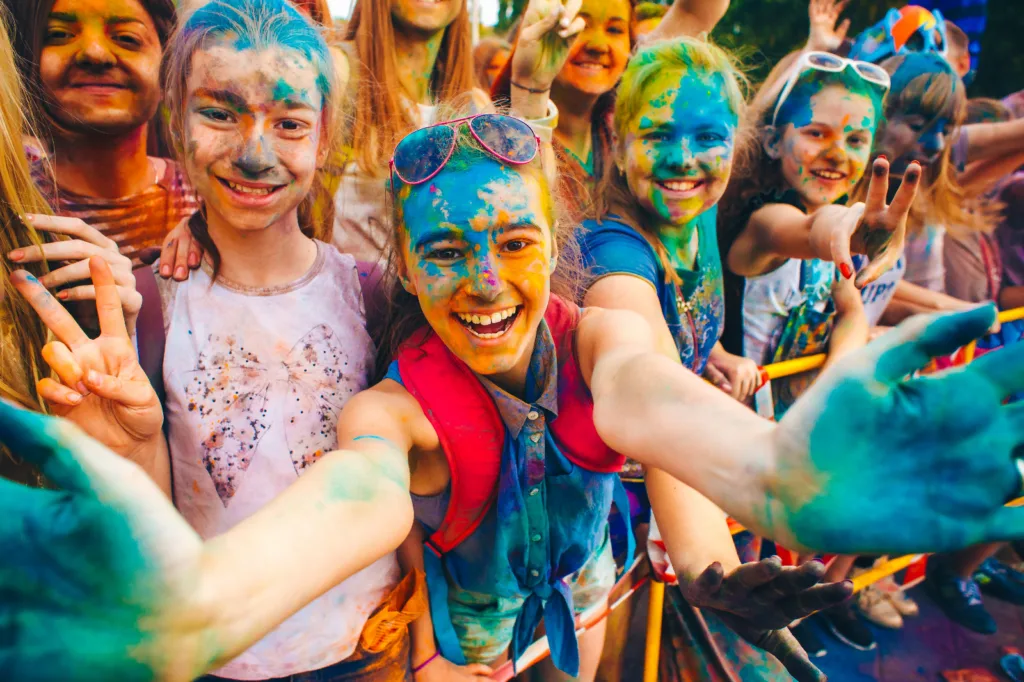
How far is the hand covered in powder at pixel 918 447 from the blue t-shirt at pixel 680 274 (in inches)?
43.4

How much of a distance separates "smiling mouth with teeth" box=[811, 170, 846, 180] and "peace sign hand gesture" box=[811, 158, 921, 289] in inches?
13.7

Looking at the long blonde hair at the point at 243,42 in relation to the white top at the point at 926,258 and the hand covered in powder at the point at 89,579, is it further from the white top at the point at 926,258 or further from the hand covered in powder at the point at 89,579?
the white top at the point at 926,258

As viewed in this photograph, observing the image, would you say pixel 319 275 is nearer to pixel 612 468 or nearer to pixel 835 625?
pixel 612 468

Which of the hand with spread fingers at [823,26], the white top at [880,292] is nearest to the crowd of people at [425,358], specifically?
the white top at [880,292]

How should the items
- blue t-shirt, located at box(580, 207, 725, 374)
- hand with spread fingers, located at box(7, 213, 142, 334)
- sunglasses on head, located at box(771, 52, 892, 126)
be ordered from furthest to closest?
sunglasses on head, located at box(771, 52, 892, 126), blue t-shirt, located at box(580, 207, 725, 374), hand with spread fingers, located at box(7, 213, 142, 334)

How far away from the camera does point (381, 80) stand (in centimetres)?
220

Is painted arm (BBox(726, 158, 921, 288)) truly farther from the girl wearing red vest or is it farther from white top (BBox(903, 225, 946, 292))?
white top (BBox(903, 225, 946, 292))

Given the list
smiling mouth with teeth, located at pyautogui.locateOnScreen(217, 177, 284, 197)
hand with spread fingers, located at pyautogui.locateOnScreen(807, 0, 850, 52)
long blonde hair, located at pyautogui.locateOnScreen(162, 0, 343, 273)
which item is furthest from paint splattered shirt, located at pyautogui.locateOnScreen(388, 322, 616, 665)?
hand with spread fingers, located at pyautogui.locateOnScreen(807, 0, 850, 52)

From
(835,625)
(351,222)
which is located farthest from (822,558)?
(351,222)

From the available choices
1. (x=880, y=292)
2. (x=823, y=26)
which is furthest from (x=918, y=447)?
(x=823, y=26)

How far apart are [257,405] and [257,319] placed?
0.20 m

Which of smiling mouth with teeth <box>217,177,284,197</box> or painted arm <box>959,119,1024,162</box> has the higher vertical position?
smiling mouth with teeth <box>217,177,284,197</box>

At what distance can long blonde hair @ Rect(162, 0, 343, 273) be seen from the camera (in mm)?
1411

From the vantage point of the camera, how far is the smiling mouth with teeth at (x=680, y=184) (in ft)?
6.57
